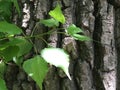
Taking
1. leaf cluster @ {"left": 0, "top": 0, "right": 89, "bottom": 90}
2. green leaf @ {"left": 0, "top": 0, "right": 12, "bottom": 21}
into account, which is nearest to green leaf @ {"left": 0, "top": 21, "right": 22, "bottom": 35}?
leaf cluster @ {"left": 0, "top": 0, "right": 89, "bottom": 90}

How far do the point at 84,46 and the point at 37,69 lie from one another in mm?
304

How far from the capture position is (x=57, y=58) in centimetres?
62

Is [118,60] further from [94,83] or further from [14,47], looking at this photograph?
[14,47]

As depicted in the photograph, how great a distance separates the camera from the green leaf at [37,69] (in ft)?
2.02

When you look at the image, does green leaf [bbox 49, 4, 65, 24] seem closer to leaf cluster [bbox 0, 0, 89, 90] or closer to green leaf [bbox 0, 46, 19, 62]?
leaf cluster [bbox 0, 0, 89, 90]

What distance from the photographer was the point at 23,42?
0.70m

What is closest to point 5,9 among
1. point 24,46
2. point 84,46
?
point 24,46

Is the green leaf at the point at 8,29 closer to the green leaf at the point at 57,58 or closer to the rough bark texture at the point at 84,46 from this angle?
the green leaf at the point at 57,58

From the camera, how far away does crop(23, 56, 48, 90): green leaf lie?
0.62 metres

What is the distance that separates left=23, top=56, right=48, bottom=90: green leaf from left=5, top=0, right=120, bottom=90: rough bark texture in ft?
0.82

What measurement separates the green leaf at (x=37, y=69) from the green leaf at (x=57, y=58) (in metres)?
0.02

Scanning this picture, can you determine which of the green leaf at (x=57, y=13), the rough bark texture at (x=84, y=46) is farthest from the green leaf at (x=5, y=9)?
the green leaf at (x=57, y=13)

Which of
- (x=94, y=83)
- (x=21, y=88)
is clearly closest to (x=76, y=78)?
(x=94, y=83)

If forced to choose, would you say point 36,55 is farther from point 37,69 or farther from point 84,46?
point 84,46
